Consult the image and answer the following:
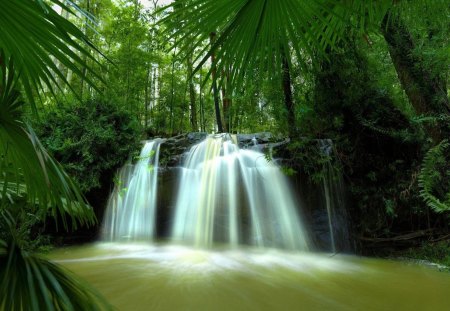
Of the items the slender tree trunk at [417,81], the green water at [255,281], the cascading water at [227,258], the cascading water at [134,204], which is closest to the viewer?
the green water at [255,281]

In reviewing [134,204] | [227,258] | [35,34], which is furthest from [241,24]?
[134,204]

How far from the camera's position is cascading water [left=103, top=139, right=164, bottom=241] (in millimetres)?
6230

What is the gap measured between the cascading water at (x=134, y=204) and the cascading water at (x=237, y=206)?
1.85 feet

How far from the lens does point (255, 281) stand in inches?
132

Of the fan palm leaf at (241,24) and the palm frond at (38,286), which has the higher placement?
the fan palm leaf at (241,24)

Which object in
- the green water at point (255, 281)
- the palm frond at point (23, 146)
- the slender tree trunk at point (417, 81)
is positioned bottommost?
the green water at point (255, 281)

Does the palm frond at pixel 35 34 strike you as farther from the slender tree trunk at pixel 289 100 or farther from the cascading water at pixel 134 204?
the cascading water at pixel 134 204

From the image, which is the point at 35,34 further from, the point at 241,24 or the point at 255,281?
the point at 255,281

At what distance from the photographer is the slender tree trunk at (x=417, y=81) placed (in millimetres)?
4562

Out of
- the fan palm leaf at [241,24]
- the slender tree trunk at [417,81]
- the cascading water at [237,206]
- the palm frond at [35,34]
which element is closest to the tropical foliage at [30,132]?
the palm frond at [35,34]

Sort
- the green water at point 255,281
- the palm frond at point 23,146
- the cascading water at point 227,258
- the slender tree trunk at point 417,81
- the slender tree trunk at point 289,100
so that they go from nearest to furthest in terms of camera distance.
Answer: the palm frond at point 23,146, the green water at point 255,281, the cascading water at point 227,258, the slender tree trunk at point 417,81, the slender tree trunk at point 289,100

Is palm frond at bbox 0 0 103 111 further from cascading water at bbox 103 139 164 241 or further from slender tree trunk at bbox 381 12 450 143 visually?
cascading water at bbox 103 139 164 241

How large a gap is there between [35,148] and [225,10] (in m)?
0.52

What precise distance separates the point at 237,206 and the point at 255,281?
2433mm
